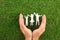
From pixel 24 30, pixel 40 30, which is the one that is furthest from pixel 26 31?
pixel 40 30

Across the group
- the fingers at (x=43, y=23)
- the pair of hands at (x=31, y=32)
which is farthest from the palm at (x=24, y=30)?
the fingers at (x=43, y=23)

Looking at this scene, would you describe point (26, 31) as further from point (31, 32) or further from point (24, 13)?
point (24, 13)

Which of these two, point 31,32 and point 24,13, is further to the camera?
point 24,13

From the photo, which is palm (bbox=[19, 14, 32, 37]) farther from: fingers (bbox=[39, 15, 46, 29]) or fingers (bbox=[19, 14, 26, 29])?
fingers (bbox=[39, 15, 46, 29])

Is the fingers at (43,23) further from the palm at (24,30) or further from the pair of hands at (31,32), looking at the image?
the palm at (24,30)

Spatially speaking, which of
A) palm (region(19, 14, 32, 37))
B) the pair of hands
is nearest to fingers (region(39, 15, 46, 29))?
the pair of hands

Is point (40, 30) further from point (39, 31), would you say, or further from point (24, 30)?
point (24, 30)

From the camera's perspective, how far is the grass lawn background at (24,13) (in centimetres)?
185

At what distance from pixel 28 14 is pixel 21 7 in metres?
0.10

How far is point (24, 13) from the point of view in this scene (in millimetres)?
1905

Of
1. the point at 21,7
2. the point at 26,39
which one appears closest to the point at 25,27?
the point at 26,39

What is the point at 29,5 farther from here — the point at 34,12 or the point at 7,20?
the point at 7,20

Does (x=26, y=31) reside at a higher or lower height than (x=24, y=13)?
lower

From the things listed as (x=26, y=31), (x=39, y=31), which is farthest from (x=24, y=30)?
(x=39, y=31)
